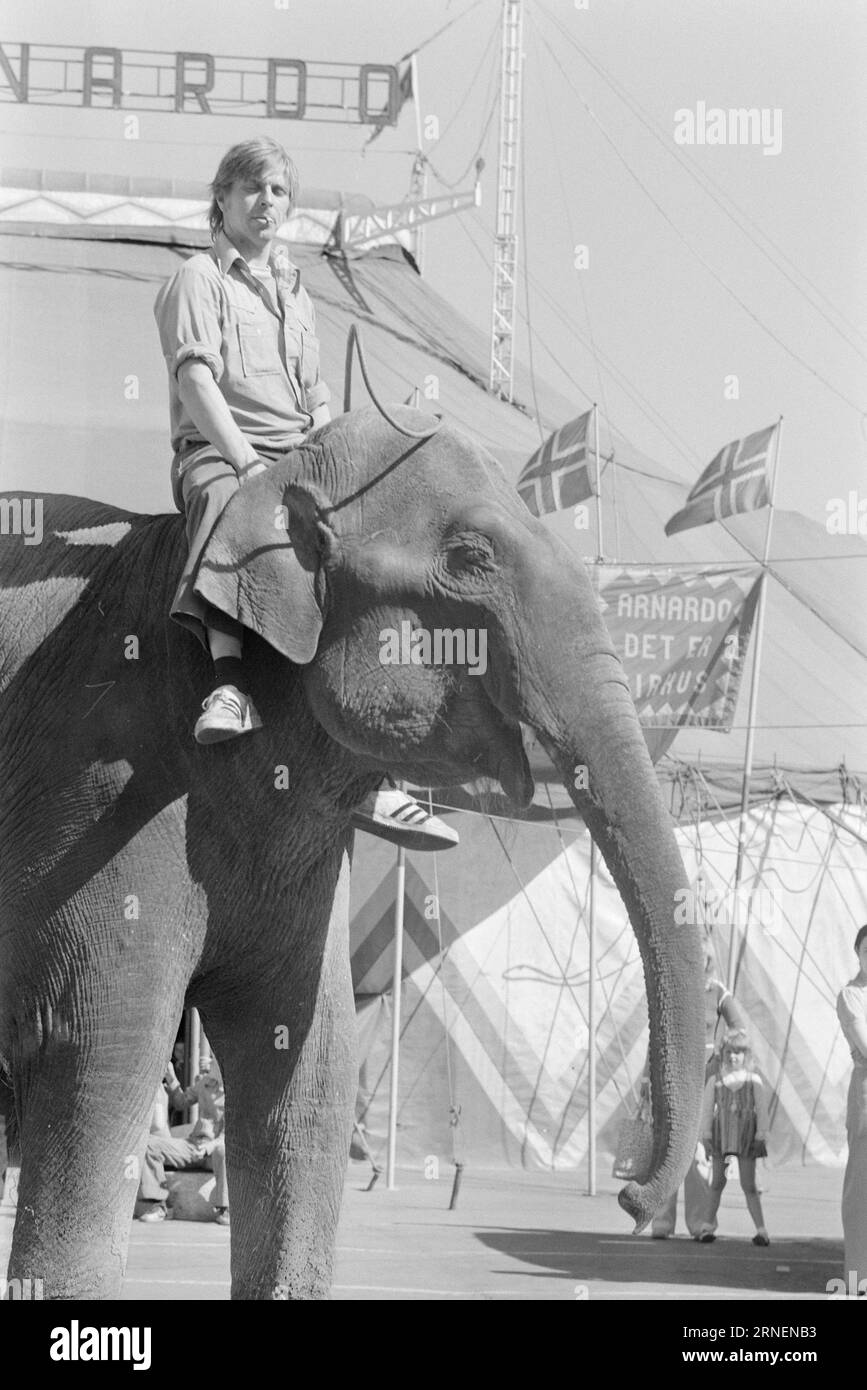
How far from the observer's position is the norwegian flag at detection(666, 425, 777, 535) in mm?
11469

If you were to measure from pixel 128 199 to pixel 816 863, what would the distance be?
27.5 feet

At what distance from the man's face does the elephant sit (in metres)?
0.50

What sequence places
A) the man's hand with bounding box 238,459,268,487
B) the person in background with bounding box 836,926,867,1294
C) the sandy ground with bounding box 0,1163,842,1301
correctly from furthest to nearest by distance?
the sandy ground with bounding box 0,1163,842,1301 → the person in background with bounding box 836,926,867,1294 → the man's hand with bounding box 238,459,268,487

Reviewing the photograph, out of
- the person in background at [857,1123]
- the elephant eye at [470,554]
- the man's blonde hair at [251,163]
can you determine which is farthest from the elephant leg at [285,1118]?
the person in background at [857,1123]

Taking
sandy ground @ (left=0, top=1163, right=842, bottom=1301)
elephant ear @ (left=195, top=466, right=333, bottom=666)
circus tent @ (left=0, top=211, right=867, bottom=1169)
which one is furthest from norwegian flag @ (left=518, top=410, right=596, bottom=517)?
elephant ear @ (left=195, top=466, right=333, bottom=666)

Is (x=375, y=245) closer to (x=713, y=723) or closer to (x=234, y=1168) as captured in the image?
(x=713, y=723)

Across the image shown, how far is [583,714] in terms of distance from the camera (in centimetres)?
312

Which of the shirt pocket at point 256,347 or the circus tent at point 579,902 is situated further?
the circus tent at point 579,902

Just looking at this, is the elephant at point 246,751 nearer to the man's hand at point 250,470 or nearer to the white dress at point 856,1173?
the man's hand at point 250,470

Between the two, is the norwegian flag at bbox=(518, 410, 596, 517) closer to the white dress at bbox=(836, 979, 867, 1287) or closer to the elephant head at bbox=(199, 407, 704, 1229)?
the white dress at bbox=(836, 979, 867, 1287)

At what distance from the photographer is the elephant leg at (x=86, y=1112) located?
3.17m

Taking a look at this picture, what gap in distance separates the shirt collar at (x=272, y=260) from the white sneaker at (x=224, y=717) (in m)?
0.90

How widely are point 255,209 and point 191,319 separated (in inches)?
10.5

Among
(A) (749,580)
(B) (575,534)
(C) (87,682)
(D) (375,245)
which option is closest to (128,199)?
(D) (375,245)
